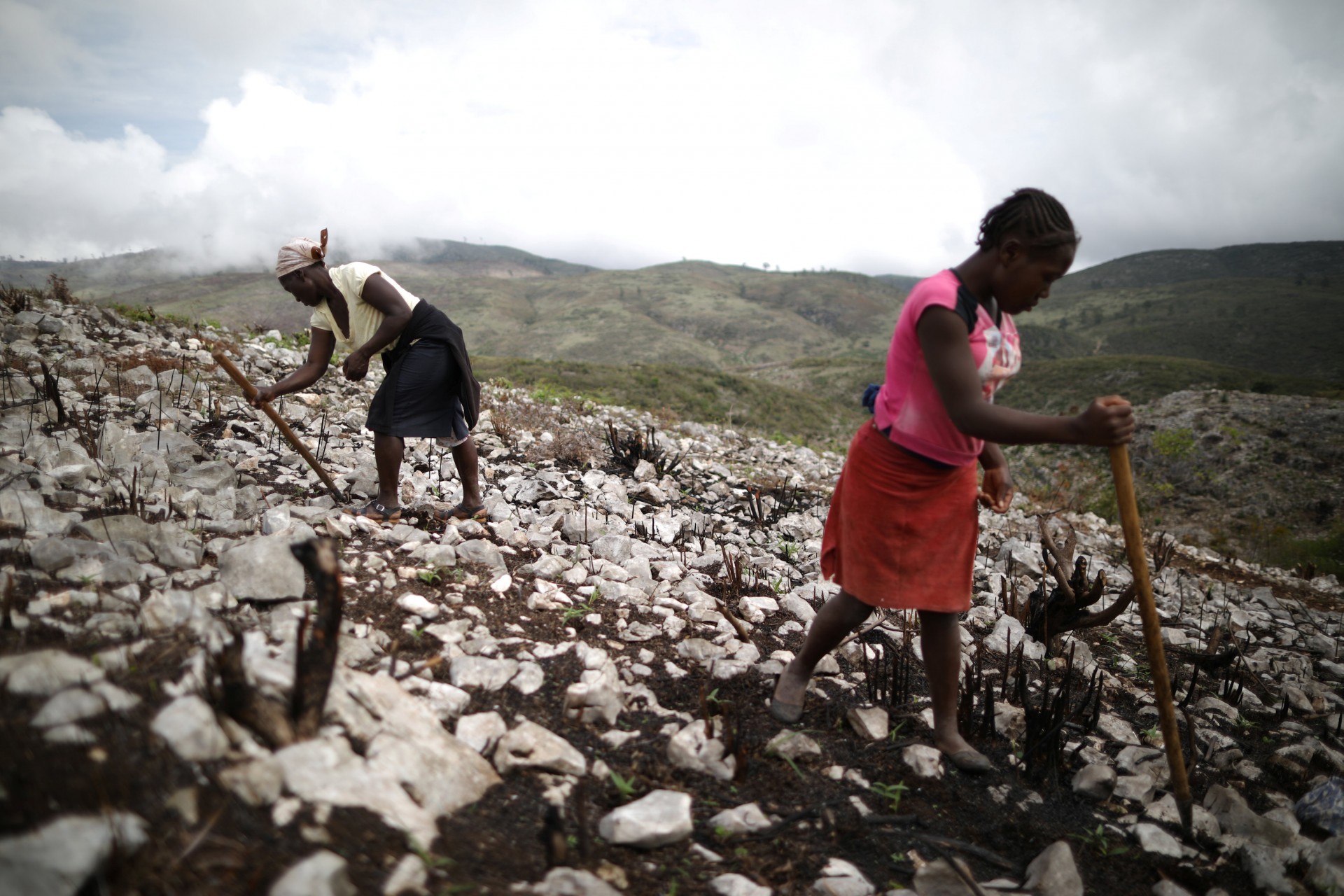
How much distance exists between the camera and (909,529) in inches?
78.2

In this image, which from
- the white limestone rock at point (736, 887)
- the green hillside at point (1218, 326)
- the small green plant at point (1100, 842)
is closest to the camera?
the white limestone rock at point (736, 887)

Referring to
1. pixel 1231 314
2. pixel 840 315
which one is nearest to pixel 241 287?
pixel 840 315

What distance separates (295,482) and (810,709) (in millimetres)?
3349

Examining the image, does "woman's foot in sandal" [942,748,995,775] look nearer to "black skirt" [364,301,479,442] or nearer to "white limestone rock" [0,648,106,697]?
"white limestone rock" [0,648,106,697]

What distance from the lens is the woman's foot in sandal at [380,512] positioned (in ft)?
11.1

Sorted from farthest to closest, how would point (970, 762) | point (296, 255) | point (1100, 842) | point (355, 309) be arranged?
point (355, 309), point (296, 255), point (970, 762), point (1100, 842)

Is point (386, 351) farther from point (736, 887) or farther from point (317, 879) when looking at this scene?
point (736, 887)

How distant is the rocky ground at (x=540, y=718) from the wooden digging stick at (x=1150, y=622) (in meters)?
0.13

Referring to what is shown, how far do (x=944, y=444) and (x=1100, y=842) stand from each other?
1.33m

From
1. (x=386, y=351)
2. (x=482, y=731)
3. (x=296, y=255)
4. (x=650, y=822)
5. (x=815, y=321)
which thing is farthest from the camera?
(x=815, y=321)

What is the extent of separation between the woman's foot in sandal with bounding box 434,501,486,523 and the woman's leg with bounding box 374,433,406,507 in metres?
0.26

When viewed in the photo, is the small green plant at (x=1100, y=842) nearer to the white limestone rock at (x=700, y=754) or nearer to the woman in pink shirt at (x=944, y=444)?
the woman in pink shirt at (x=944, y=444)

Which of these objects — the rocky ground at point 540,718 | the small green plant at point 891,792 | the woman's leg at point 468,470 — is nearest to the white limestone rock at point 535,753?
the rocky ground at point 540,718

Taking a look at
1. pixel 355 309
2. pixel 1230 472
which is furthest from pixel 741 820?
pixel 1230 472
